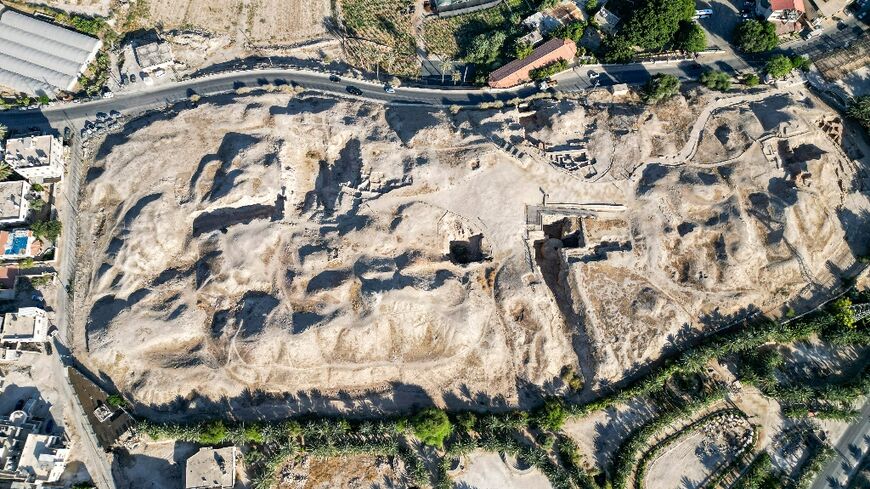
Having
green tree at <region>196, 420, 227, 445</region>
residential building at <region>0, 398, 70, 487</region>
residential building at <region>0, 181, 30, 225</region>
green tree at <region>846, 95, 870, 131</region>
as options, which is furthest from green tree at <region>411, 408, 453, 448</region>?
green tree at <region>846, 95, 870, 131</region>

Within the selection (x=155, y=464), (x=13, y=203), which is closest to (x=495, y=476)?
(x=155, y=464)

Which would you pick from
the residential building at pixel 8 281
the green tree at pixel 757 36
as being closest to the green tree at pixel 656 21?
the green tree at pixel 757 36

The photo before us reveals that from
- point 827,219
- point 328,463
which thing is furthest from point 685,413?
point 328,463

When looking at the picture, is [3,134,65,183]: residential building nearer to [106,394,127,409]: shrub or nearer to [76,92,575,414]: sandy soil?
[76,92,575,414]: sandy soil

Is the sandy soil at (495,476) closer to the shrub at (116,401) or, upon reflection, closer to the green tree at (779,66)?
the shrub at (116,401)

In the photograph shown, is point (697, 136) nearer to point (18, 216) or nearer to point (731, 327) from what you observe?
point (731, 327)
